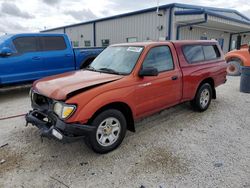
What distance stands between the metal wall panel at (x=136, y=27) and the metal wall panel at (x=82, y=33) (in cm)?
164

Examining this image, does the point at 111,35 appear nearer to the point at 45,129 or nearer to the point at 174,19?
the point at 174,19

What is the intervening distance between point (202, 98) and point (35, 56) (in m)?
5.42

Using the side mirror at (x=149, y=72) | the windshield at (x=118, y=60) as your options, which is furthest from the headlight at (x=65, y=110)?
the side mirror at (x=149, y=72)

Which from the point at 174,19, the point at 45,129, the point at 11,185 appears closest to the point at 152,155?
the point at 45,129

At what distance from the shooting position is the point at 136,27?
14.9 meters

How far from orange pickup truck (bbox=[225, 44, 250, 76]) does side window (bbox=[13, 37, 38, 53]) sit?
362 inches

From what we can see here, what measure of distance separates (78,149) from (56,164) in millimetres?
488

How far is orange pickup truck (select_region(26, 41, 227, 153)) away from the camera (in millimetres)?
2941

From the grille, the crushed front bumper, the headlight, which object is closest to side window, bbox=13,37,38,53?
the grille

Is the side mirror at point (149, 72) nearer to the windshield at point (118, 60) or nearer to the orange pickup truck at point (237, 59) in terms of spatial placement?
the windshield at point (118, 60)

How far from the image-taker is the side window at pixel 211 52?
5.26 m

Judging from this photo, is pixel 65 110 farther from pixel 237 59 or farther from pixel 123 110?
pixel 237 59

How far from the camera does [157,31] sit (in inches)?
538

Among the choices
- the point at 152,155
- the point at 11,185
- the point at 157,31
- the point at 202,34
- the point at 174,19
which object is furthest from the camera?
the point at 202,34
